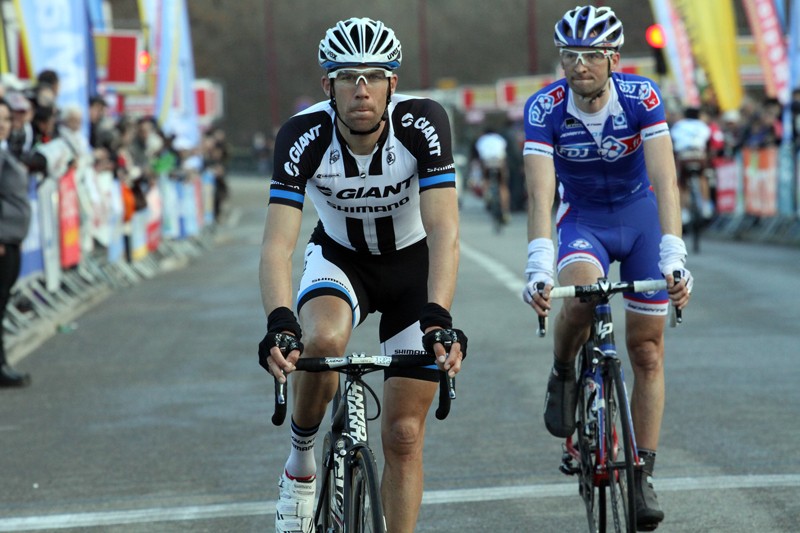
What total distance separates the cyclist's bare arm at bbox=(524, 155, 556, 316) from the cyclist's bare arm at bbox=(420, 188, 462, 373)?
1.01 m

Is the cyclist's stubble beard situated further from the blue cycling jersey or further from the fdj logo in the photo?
the fdj logo

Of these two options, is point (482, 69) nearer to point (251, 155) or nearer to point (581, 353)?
point (251, 155)

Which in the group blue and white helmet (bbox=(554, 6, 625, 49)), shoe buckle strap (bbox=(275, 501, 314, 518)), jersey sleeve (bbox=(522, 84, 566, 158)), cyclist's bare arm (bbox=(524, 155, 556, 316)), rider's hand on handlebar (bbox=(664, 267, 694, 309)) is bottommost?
shoe buckle strap (bbox=(275, 501, 314, 518))

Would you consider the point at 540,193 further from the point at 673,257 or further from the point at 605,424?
the point at 605,424

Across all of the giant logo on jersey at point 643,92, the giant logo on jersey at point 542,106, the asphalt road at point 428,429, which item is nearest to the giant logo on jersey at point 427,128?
the giant logo on jersey at point 542,106

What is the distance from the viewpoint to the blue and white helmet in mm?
6184

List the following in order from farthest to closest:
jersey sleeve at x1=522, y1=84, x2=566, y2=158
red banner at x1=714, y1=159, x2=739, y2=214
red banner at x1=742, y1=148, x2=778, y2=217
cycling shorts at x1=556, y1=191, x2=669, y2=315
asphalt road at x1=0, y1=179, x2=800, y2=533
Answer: red banner at x1=714, y1=159, x2=739, y2=214 → red banner at x1=742, y1=148, x2=778, y2=217 → asphalt road at x1=0, y1=179, x2=800, y2=533 → cycling shorts at x1=556, y1=191, x2=669, y2=315 → jersey sleeve at x1=522, y1=84, x2=566, y2=158

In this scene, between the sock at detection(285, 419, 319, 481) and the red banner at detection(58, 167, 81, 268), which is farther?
the red banner at detection(58, 167, 81, 268)

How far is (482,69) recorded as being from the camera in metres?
90.4

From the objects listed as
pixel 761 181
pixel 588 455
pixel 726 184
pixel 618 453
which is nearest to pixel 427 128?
pixel 618 453

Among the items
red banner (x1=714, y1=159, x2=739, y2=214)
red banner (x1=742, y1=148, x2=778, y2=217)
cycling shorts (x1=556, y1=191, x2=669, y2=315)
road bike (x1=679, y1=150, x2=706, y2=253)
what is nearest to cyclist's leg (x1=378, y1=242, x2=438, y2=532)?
cycling shorts (x1=556, y1=191, x2=669, y2=315)

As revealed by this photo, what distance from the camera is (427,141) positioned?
17.2 feet

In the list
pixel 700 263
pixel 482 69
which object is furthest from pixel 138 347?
pixel 482 69

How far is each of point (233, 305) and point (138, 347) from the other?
3339 millimetres
